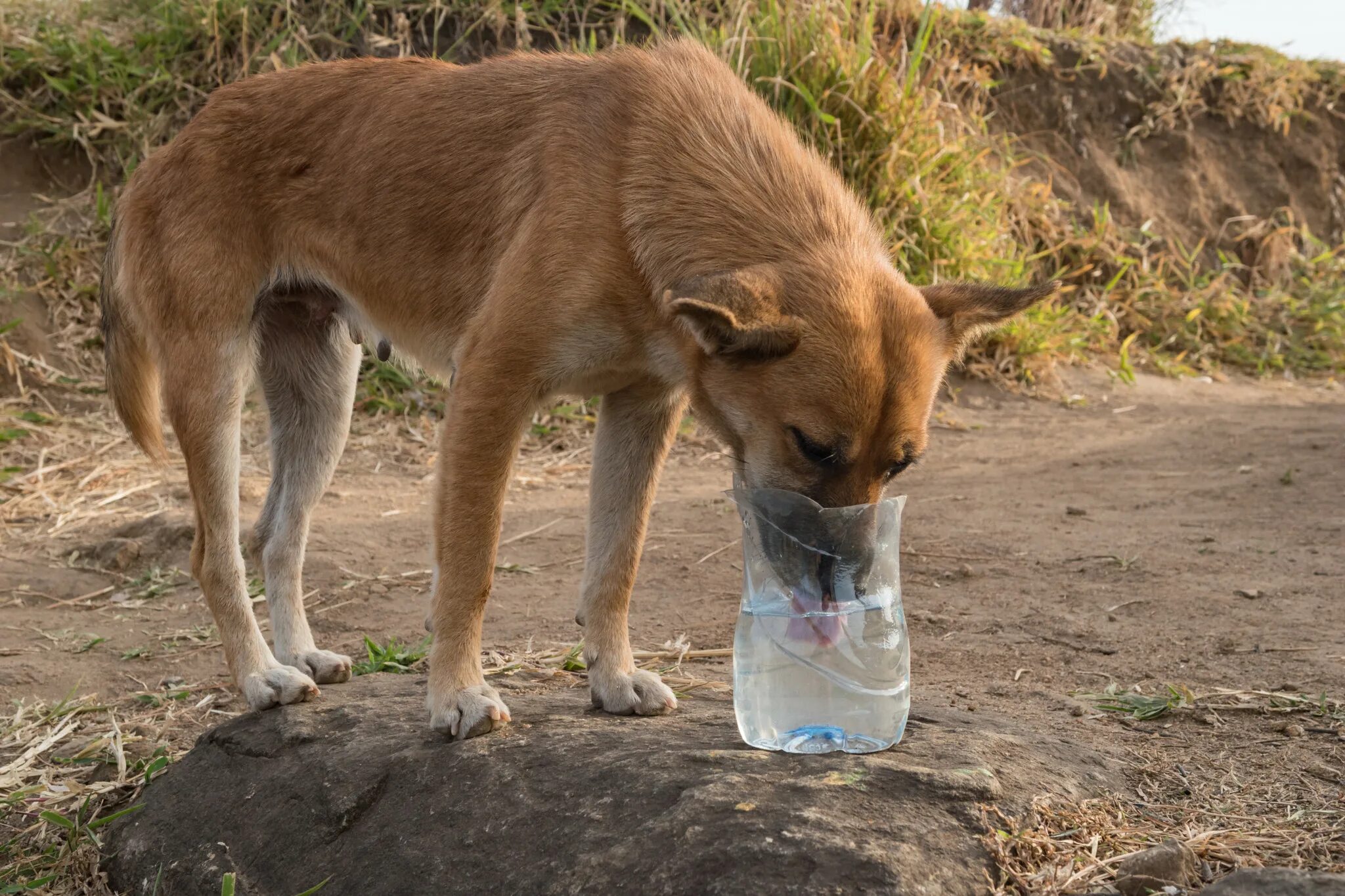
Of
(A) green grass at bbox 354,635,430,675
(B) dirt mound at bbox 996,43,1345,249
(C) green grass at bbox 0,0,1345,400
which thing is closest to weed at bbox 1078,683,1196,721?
(A) green grass at bbox 354,635,430,675

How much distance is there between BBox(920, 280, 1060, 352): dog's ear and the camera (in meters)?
3.22

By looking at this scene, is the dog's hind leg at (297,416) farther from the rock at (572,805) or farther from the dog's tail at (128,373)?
the rock at (572,805)

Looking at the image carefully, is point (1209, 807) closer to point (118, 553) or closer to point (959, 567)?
point (959, 567)

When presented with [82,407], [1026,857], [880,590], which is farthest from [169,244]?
[82,407]

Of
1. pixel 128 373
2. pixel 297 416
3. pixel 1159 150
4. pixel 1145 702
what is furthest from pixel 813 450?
pixel 1159 150

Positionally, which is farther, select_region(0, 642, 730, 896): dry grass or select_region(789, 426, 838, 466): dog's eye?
select_region(0, 642, 730, 896): dry grass

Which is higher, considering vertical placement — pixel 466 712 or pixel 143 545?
pixel 466 712

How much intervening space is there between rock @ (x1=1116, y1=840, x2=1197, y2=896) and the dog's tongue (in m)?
0.75

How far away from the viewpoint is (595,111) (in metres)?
3.46

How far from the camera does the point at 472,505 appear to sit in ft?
10.3

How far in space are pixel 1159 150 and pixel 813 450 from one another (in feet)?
29.6

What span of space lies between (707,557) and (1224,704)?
2.37 metres

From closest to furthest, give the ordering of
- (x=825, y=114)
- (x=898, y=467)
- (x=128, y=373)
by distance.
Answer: (x=898, y=467)
(x=128, y=373)
(x=825, y=114)

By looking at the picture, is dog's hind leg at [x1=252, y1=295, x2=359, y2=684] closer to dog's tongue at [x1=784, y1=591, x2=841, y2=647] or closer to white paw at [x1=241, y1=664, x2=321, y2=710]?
white paw at [x1=241, y1=664, x2=321, y2=710]
